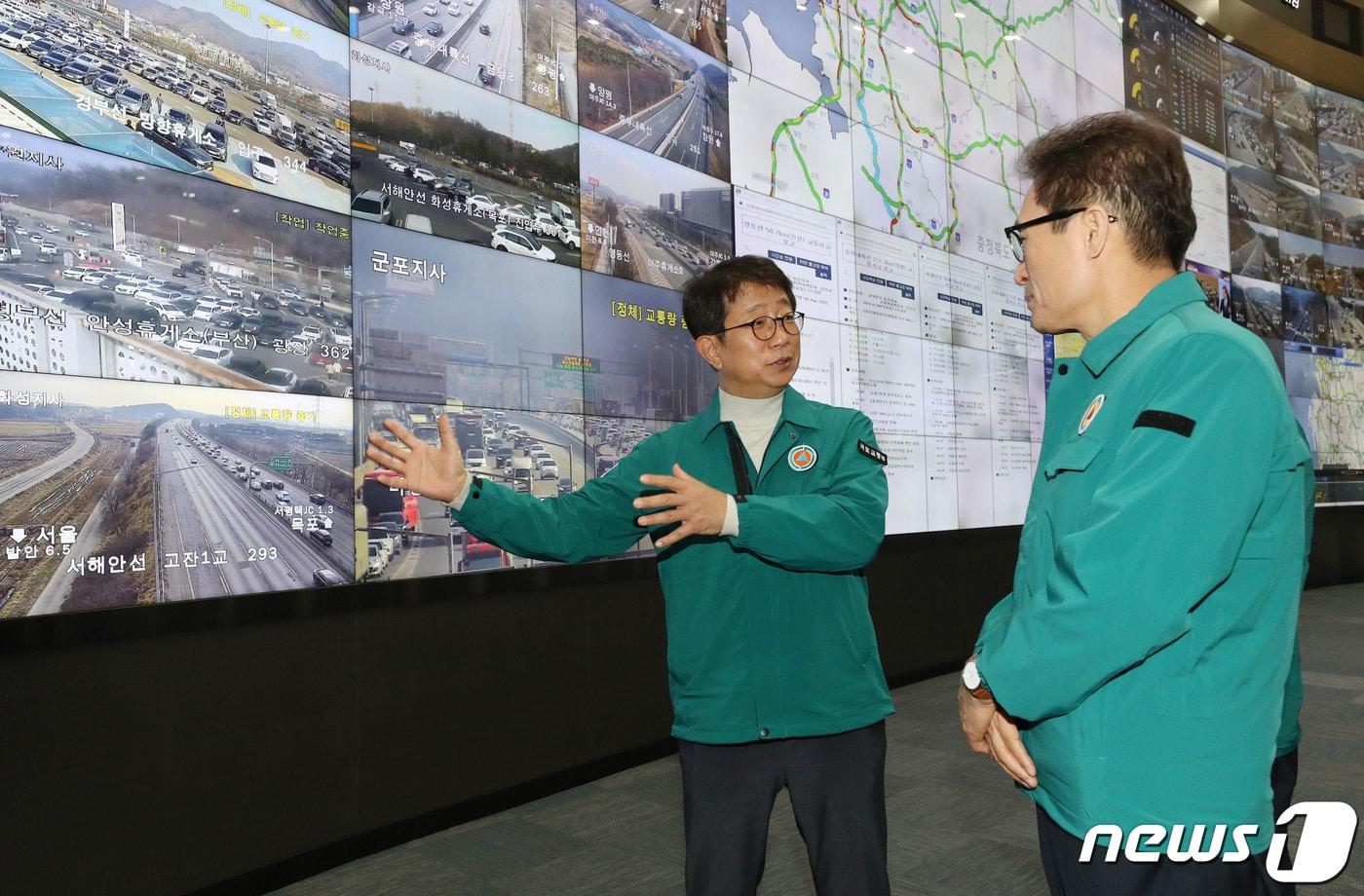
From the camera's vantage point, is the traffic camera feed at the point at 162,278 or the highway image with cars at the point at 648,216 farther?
the highway image with cars at the point at 648,216

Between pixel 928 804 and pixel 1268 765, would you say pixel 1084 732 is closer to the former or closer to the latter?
pixel 1268 765

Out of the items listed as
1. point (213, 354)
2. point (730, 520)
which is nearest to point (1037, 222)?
point (730, 520)

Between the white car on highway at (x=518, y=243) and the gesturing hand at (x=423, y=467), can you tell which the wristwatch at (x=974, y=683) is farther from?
the white car on highway at (x=518, y=243)

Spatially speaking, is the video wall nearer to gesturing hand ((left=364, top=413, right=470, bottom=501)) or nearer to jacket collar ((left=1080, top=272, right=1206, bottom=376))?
gesturing hand ((left=364, top=413, right=470, bottom=501))

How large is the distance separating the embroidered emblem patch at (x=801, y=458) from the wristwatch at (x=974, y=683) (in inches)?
23.0

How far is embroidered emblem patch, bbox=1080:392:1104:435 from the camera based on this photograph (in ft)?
3.24

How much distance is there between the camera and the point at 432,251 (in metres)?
3.07

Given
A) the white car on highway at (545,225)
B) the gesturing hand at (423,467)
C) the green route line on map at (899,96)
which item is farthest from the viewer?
the green route line on map at (899,96)

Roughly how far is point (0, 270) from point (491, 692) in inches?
74.7

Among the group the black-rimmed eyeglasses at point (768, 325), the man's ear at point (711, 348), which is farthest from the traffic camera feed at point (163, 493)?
the black-rimmed eyeglasses at point (768, 325)

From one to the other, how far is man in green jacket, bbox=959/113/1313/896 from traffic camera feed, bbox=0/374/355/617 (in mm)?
2165

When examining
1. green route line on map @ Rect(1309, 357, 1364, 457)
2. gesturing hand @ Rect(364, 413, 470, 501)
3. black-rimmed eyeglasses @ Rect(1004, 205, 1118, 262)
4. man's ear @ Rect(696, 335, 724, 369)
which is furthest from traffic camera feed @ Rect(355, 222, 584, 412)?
green route line on map @ Rect(1309, 357, 1364, 457)

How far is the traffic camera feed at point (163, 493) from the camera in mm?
2164

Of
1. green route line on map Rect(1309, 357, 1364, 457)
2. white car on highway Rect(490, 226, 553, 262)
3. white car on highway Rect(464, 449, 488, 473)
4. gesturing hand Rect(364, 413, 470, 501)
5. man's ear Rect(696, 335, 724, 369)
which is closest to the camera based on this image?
gesturing hand Rect(364, 413, 470, 501)
